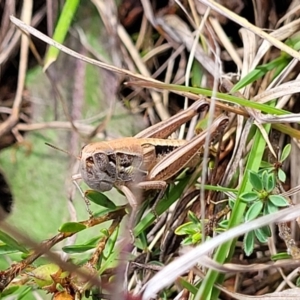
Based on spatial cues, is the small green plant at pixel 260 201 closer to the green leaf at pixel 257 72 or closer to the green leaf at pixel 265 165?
the green leaf at pixel 265 165

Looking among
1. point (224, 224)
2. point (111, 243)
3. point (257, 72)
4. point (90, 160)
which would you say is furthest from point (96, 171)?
point (257, 72)

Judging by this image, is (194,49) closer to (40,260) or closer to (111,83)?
(111,83)

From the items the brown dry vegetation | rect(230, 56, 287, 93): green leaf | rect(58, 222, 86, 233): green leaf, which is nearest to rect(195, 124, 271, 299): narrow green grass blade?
the brown dry vegetation

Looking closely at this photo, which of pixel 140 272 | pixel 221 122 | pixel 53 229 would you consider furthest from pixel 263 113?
pixel 53 229

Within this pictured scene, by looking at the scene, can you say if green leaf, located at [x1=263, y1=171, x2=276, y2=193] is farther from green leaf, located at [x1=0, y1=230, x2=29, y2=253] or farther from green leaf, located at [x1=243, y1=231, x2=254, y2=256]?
green leaf, located at [x1=0, y1=230, x2=29, y2=253]

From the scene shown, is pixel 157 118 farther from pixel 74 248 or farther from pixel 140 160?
pixel 74 248

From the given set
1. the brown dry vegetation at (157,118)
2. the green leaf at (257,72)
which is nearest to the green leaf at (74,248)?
the brown dry vegetation at (157,118)
